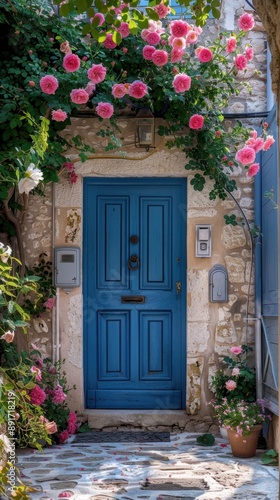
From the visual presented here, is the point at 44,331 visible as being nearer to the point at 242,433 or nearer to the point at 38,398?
the point at 38,398

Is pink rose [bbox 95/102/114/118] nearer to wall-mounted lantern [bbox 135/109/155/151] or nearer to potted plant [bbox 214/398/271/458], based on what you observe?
wall-mounted lantern [bbox 135/109/155/151]

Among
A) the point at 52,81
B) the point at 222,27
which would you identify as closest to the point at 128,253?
the point at 52,81

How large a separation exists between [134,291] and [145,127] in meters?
1.49

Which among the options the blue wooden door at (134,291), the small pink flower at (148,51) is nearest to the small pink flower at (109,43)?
the small pink flower at (148,51)

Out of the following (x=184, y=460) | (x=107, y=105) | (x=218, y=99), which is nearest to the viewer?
(x=184, y=460)

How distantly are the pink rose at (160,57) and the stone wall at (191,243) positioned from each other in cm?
83

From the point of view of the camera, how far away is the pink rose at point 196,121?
6.36 m

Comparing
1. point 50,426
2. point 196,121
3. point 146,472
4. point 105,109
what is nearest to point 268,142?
point 196,121

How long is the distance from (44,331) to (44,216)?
105cm

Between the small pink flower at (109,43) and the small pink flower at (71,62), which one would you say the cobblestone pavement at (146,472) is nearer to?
the small pink flower at (71,62)

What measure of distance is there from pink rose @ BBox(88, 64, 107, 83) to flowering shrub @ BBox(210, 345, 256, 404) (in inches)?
98.7

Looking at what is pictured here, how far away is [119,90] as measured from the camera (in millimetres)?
6121

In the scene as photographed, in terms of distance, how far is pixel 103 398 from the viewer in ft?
22.7

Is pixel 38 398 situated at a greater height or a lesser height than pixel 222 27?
lesser
